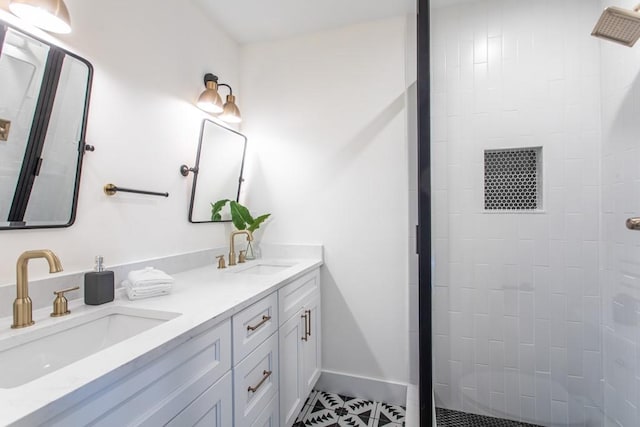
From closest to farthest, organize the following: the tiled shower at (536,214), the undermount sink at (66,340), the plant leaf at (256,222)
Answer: the undermount sink at (66,340)
the tiled shower at (536,214)
the plant leaf at (256,222)

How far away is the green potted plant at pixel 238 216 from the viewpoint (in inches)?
74.0

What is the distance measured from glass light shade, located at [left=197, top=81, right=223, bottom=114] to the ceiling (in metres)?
0.48

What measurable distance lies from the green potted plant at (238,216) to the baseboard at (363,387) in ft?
3.33

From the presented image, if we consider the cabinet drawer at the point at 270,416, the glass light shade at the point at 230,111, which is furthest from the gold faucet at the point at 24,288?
the glass light shade at the point at 230,111

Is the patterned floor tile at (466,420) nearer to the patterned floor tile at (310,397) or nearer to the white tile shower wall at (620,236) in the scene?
the white tile shower wall at (620,236)

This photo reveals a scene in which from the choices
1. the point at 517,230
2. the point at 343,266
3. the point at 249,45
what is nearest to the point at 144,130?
the point at 249,45

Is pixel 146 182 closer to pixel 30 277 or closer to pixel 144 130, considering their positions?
pixel 144 130

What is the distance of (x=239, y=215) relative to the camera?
1.95 metres

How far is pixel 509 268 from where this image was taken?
5.09 ft

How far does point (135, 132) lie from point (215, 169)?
1.79 ft

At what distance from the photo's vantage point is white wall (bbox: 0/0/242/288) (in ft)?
3.75

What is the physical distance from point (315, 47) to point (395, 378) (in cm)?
224

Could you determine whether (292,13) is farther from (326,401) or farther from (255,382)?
(326,401)

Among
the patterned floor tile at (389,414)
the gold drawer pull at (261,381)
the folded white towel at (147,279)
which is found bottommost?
the patterned floor tile at (389,414)
